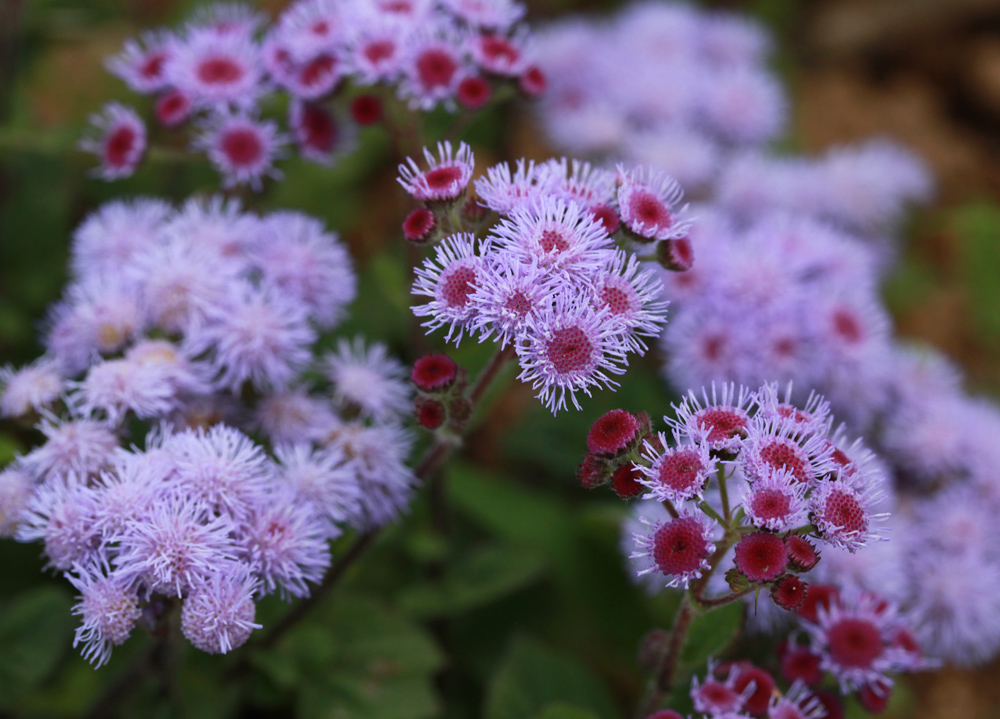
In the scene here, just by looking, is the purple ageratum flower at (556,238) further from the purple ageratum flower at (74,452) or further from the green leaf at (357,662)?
the green leaf at (357,662)

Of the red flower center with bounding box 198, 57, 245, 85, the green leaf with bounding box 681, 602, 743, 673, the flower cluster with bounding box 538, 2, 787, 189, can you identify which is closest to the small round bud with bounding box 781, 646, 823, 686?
the green leaf with bounding box 681, 602, 743, 673

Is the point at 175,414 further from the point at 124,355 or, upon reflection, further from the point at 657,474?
the point at 657,474

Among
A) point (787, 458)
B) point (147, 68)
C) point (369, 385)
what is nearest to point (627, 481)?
point (787, 458)

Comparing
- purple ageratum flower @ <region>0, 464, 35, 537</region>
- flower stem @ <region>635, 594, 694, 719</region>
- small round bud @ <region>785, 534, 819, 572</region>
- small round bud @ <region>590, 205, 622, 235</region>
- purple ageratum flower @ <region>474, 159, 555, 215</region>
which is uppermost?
small round bud @ <region>590, 205, 622, 235</region>

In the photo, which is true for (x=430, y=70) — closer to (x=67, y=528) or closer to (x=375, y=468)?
(x=375, y=468)

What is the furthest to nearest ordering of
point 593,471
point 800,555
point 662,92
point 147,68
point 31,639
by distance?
point 662,92 → point 147,68 → point 31,639 → point 593,471 → point 800,555

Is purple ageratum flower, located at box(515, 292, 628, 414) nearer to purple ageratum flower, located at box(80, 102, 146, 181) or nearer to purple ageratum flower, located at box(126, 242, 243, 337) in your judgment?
purple ageratum flower, located at box(126, 242, 243, 337)

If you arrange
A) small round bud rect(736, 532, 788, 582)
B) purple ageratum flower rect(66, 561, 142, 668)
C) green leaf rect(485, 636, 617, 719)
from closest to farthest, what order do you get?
small round bud rect(736, 532, 788, 582), purple ageratum flower rect(66, 561, 142, 668), green leaf rect(485, 636, 617, 719)
